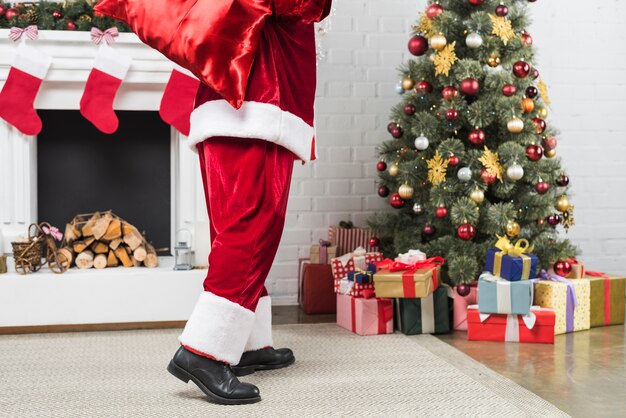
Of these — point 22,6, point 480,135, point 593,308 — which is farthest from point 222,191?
point 593,308

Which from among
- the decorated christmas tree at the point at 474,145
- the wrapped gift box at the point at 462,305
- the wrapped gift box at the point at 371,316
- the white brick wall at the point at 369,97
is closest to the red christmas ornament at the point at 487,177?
the decorated christmas tree at the point at 474,145

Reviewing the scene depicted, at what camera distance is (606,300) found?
3342 millimetres

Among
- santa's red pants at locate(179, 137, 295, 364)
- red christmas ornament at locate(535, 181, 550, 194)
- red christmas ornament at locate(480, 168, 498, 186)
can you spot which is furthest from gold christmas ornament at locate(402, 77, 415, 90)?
santa's red pants at locate(179, 137, 295, 364)

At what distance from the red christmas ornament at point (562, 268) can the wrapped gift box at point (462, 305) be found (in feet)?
1.31

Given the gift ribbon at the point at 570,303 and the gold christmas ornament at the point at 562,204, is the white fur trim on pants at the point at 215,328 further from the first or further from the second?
the gold christmas ornament at the point at 562,204

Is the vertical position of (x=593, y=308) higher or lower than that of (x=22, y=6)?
lower

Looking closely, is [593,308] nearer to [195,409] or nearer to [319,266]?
[319,266]

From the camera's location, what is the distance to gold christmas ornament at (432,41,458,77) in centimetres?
332

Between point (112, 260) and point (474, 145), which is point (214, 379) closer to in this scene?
point (112, 260)

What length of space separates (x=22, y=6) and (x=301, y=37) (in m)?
1.58

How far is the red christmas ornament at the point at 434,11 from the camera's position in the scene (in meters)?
3.38

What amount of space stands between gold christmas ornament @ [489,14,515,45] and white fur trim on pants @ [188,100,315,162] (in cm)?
145

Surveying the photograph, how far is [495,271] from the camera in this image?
306 cm

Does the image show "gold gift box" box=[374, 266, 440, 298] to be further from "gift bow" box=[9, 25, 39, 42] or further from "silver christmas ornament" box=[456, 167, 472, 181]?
"gift bow" box=[9, 25, 39, 42]
